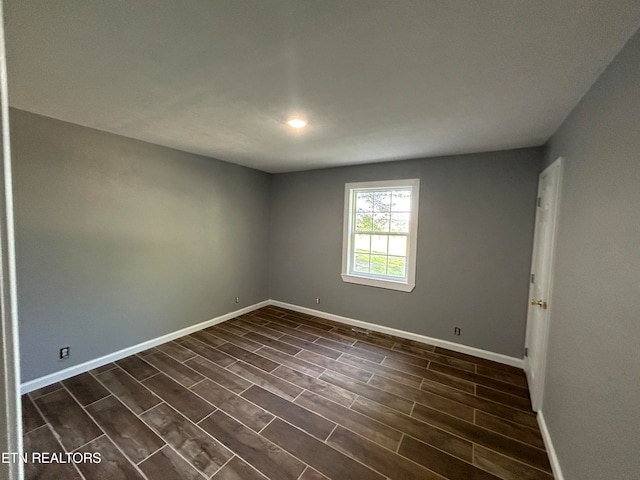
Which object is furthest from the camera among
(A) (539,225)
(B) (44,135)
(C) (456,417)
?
(A) (539,225)

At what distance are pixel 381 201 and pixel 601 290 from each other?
8.94 feet

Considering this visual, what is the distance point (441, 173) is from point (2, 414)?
371cm

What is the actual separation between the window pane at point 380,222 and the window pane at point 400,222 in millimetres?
89

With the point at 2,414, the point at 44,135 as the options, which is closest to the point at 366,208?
the point at 44,135

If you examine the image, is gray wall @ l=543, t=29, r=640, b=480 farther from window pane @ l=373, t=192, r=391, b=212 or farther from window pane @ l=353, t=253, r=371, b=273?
window pane @ l=353, t=253, r=371, b=273

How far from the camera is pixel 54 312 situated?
2.46 m

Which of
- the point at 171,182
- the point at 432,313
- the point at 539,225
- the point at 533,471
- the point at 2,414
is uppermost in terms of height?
the point at 171,182

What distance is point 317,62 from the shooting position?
4.77 feet

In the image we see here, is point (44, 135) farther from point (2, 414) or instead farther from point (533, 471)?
point (533, 471)

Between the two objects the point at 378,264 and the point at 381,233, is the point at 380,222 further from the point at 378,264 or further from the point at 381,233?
the point at 378,264

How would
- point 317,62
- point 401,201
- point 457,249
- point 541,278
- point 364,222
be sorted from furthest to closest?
point 364,222 → point 401,201 → point 457,249 → point 541,278 → point 317,62

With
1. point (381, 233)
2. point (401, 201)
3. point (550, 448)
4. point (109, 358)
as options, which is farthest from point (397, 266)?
point (109, 358)

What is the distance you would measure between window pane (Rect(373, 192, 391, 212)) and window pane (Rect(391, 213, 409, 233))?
0.51ft

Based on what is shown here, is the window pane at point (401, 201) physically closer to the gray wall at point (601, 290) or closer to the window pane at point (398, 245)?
the window pane at point (398, 245)
